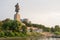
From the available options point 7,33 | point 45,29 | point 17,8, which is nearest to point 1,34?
point 7,33

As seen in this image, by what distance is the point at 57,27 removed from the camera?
11144 cm

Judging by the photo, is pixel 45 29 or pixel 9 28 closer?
pixel 9 28

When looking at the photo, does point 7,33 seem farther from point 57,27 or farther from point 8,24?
point 57,27

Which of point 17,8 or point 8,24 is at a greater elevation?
point 17,8

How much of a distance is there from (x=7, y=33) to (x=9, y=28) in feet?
42.7

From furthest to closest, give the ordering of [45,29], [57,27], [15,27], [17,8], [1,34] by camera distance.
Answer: [57,27]
[45,29]
[17,8]
[15,27]
[1,34]

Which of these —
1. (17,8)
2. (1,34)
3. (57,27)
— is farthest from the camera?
(57,27)

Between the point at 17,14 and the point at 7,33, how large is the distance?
2722cm

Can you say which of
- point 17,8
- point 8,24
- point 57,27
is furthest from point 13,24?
point 57,27

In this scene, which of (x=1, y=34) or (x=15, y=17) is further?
(x=15, y=17)

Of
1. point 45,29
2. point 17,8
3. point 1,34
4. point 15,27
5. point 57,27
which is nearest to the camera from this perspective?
point 1,34

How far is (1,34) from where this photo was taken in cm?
5200

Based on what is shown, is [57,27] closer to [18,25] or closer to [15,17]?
[15,17]

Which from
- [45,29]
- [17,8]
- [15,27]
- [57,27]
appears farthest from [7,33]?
[57,27]
